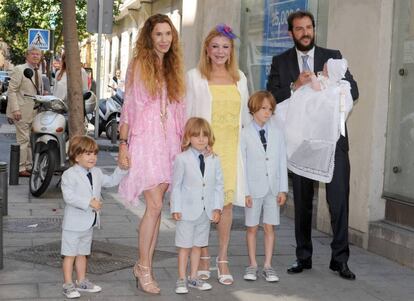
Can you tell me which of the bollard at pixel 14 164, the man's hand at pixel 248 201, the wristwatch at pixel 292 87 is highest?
the wristwatch at pixel 292 87

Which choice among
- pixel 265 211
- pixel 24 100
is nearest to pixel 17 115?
pixel 24 100

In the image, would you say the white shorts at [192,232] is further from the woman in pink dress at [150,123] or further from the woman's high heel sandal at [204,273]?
the woman's high heel sandal at [204,273]

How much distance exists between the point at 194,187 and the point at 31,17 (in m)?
27.1

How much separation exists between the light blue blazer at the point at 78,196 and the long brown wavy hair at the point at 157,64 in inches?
28.7

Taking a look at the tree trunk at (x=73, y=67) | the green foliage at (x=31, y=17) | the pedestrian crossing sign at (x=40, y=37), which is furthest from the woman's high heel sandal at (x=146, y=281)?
the green foliage at (x=31, y=17)

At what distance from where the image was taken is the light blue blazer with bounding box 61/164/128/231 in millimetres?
4883

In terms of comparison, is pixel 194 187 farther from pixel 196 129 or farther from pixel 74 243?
pixel 74 243

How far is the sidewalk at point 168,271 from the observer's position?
5.17m

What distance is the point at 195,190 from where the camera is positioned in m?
5.05

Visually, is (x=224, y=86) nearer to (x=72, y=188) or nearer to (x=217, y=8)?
(x=72, y=188)

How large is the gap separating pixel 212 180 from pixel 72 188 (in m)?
0.97

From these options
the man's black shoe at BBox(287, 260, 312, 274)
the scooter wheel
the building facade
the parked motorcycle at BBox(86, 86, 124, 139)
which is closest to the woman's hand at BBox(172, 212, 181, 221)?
the man's black shoe at BBox(287, 260, 312, 274)

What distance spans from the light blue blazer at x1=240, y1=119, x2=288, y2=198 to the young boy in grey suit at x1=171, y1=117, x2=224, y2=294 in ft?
1.32

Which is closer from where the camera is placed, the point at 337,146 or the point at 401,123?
the point at 337,146
